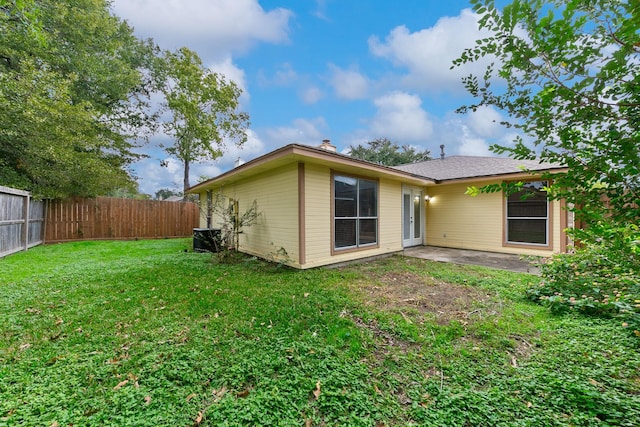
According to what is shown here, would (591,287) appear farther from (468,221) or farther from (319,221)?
(468,221)

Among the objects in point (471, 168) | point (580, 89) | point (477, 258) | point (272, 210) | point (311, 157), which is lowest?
point (477, 258)

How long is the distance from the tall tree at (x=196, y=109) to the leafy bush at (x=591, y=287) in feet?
59.9

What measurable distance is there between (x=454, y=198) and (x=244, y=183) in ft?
23.0

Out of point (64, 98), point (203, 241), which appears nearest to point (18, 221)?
point (64, 98)

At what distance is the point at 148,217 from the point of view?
11.8m

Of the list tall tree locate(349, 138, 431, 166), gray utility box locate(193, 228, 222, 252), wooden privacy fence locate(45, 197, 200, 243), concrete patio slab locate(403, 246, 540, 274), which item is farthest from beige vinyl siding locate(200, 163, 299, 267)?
tall tree locate(349, 138, 431, 166)

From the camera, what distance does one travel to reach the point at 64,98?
349 inches

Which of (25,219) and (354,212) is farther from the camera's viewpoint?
(25,219)

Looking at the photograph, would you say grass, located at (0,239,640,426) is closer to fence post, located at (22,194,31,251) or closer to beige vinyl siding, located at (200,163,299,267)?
beige vinyl siding, located at (200,163,299,267)

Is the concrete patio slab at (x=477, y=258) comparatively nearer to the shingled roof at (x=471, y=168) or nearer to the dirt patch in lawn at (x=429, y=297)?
the dirt patch in lawn at (x=429, y=297)

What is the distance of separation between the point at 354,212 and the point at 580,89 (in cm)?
548

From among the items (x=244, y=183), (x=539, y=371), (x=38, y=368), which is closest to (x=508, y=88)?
(x=539, y=371)

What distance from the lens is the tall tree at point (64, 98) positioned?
312 inches

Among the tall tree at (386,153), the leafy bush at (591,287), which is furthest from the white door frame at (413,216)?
the tall tree at (386,153)
